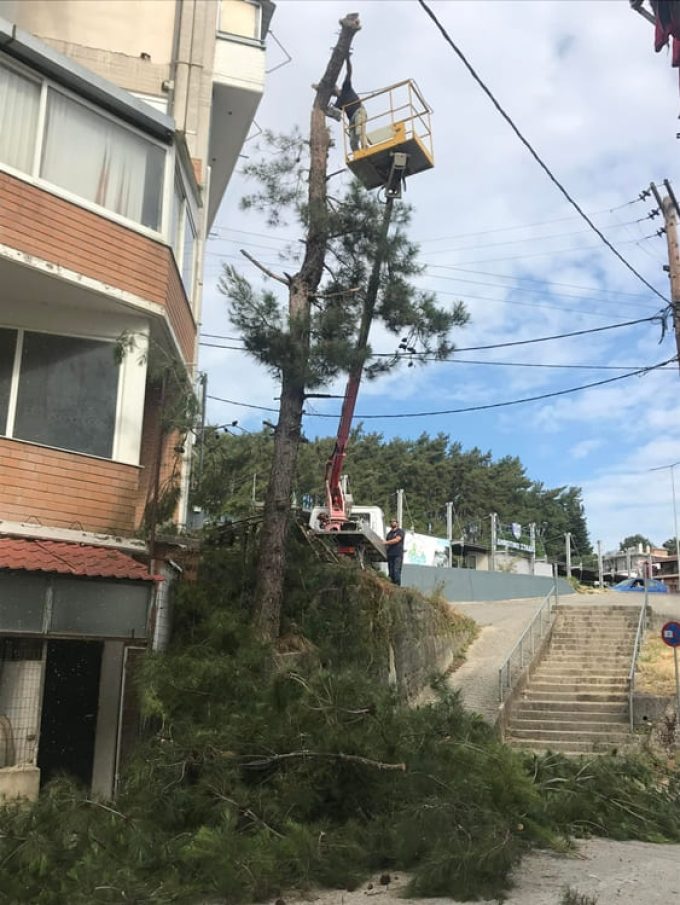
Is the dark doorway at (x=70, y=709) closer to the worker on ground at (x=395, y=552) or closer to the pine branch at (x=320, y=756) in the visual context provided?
the pine branch at (x=320, y=756)

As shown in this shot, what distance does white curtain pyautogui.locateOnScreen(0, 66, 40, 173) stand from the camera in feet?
29.9

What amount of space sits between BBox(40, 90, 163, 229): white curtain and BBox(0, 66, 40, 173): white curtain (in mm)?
161

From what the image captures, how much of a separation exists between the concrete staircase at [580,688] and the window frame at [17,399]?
26.5 ft

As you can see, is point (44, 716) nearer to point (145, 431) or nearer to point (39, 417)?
point (39, 417)

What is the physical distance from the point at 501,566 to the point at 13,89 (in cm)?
3239

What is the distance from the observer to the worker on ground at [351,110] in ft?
39.2

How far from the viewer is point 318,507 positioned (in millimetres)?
17703

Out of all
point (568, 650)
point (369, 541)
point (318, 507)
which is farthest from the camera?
point (568, 650)

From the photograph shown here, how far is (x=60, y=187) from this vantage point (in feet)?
30.8

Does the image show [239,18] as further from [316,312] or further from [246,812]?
[246,812]

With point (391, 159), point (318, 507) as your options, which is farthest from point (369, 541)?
point (391, 159)

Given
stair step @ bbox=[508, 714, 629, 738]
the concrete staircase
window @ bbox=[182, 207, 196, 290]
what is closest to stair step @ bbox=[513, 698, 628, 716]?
the concrete staircase

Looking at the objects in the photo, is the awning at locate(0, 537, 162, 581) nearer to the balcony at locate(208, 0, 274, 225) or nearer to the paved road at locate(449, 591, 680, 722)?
the paved road at locate(449, 591, 680, 722)

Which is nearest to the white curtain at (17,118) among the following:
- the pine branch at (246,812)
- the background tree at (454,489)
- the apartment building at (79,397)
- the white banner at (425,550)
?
the apartment building at (79,397)
